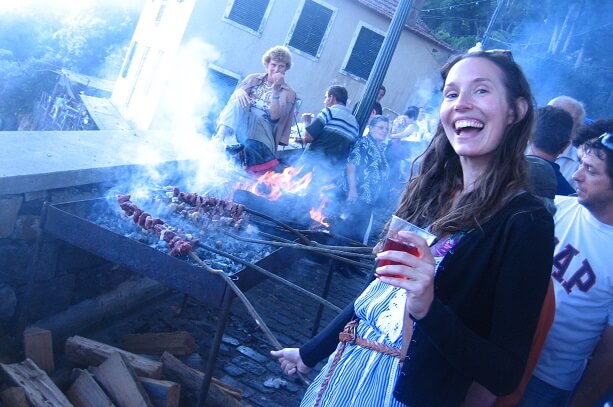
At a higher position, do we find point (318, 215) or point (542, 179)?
point (542, 179)

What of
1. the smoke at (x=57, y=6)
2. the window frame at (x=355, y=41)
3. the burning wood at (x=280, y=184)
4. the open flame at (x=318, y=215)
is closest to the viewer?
the burning wood at (x=280, y=184)

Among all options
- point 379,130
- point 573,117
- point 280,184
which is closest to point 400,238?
point 573,117

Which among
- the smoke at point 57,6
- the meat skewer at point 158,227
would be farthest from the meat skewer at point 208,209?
the smoke at point 57,6

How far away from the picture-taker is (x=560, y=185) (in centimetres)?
392

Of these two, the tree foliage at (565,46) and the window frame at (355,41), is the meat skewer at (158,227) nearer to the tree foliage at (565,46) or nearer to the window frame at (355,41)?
the window frame at (355,41)

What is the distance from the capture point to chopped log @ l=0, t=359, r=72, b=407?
2973 millimetres

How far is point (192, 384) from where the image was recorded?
3.66 metres

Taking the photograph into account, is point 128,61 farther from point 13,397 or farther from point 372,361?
point 372,361

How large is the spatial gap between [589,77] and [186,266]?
24362 mm

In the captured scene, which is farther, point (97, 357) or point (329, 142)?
point (329, 142)

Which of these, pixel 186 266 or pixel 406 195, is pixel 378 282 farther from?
pixel 186 266

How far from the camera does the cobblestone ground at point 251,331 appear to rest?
4281 mm

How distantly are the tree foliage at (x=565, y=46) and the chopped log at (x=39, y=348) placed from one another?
21.3 metres

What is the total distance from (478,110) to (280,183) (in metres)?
5.04
